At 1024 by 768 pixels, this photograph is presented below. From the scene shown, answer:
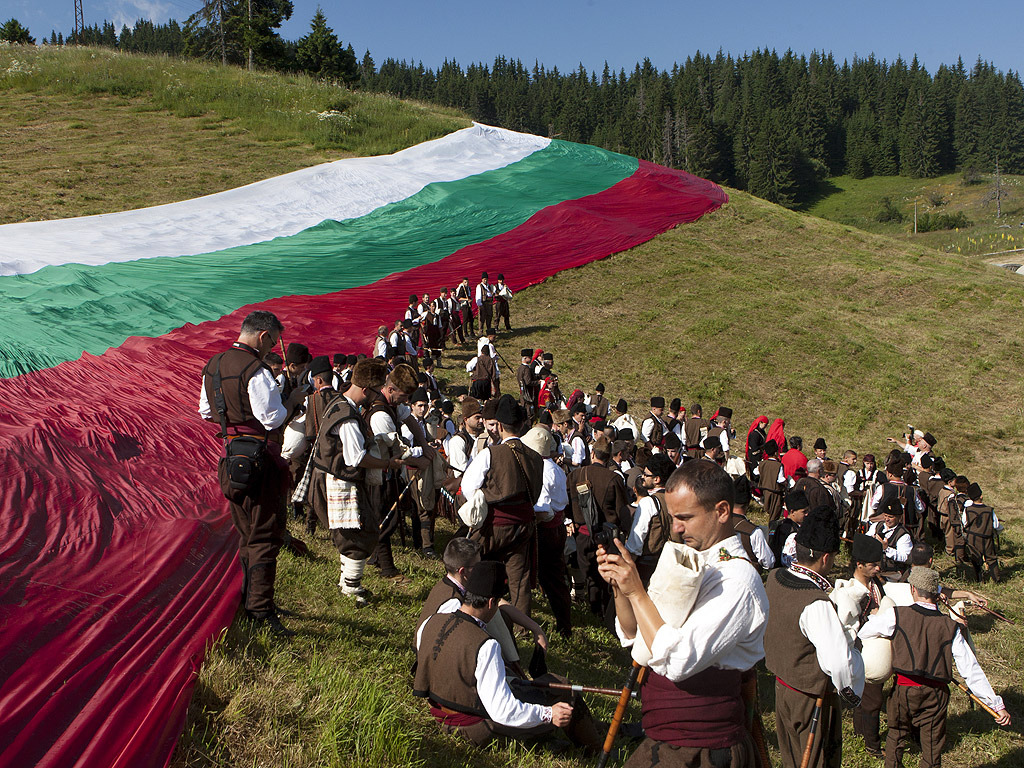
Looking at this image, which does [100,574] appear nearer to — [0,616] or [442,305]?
[0,616]

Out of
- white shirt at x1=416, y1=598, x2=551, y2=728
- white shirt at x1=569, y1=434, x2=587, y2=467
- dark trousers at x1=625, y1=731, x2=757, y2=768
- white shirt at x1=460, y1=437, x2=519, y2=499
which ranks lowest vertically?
white shirt at x1=569, y1=434, x2=587, y2=467

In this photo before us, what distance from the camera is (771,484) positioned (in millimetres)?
11000

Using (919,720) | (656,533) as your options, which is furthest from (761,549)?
(919,720)

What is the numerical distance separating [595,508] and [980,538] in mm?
5974

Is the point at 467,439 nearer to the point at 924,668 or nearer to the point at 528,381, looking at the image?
the point at 924,668

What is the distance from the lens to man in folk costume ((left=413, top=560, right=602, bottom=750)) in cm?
376

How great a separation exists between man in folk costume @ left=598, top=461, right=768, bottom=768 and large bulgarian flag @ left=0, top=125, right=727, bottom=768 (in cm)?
230

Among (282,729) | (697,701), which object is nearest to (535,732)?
(282,729)

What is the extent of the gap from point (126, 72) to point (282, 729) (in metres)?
35.8

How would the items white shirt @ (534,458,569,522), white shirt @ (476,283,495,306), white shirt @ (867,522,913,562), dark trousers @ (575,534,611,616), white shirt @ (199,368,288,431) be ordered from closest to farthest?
white shirt @ (199,368,288,431) < white shirt @ (534,458,569,522) < dark trousers @ (575,534,611,616) < white shirt @ (867,522,913,562) < white shirt @ (476,283,495,306)

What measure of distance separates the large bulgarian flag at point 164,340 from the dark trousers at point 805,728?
3.15 meters

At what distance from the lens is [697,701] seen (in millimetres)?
2686

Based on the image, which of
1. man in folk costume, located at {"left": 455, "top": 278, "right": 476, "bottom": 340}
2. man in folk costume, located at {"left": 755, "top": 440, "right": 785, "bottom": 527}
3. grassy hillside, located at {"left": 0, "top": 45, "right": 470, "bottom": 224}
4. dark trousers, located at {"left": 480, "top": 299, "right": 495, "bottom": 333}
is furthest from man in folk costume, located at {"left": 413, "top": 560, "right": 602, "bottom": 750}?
grassy hillside, located at {"left": 0, "top": 45, "right": 470, "bottom": 224}

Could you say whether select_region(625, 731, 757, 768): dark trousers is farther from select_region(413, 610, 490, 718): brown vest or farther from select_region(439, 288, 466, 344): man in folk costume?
select_region(439, 288, 466, 344): man in folk costume
